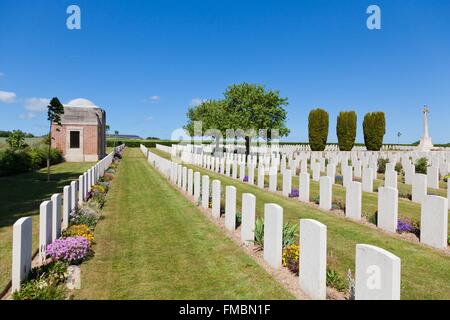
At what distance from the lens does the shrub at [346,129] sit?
4244 cm

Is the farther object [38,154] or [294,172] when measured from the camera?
[38,154]

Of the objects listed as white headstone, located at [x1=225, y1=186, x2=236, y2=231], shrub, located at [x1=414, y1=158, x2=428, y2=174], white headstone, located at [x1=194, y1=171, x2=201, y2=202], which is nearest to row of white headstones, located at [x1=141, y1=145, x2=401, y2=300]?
white headstone, located at [x1=225, y1=186, x2=236, y2=231]

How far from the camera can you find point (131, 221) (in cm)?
897

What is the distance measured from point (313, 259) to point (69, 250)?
402cm

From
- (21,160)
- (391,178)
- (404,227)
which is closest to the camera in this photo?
(404,227)

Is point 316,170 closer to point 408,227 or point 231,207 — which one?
point 408,227

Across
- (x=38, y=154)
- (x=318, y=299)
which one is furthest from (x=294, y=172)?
(x=38, y=154)

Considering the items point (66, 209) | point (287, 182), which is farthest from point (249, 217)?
point (287, 182)

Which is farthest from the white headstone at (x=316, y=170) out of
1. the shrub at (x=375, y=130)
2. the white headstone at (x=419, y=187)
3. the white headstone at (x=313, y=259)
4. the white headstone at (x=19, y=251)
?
the shrub at (x=375, y=130)

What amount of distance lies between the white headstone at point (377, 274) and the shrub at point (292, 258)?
1.68 meters

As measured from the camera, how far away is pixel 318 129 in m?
42.4
